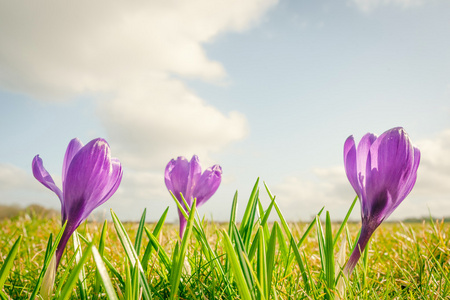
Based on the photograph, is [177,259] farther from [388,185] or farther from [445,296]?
[445,296]

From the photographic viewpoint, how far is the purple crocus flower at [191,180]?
2.23m

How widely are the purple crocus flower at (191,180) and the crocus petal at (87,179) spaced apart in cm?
65

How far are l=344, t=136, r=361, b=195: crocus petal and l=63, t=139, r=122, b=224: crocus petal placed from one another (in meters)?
1.02

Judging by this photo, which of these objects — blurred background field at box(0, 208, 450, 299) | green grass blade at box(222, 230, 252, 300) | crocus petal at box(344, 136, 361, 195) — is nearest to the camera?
green grass blade at box(222, 230, 252, 300)

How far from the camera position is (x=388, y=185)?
1526mm

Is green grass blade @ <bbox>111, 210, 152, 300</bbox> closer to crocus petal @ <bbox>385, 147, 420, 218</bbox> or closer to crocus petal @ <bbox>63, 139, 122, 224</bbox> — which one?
crocus petal @ <bbox>63, 139, 122, 224</bbox>

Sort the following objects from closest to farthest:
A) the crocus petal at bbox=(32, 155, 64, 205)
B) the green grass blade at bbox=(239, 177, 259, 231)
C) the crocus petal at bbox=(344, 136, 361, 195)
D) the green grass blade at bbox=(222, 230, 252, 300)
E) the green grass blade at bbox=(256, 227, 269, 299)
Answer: the green grass blade at bbox=(222, 230, 252, 300), the green grass blade at bbox=(256, 227, 269, 299), the crocus petal at bbox=(344, 136, 361, 195), the crocus petal at bbox=(32, 155, 64, 205), the green grass blade at bbox=(239, 177, 259, 231)

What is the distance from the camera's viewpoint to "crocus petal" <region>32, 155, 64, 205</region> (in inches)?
66.9

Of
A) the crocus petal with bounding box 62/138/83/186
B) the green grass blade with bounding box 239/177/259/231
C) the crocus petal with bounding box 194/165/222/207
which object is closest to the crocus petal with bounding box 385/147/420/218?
the green grass blade with bounding box 239/177/259/231

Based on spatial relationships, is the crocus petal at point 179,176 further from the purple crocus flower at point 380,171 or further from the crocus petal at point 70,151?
the purple crocus flower at point 380,171

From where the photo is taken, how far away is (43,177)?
5.59ft

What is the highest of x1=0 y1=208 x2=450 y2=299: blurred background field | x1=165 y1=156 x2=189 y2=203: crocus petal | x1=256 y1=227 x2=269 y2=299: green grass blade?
x1=165 y1=156 x2=189 y2=203: crocus petal

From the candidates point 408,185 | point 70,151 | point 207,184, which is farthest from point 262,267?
point 70,151

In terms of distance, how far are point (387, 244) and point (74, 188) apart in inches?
143
